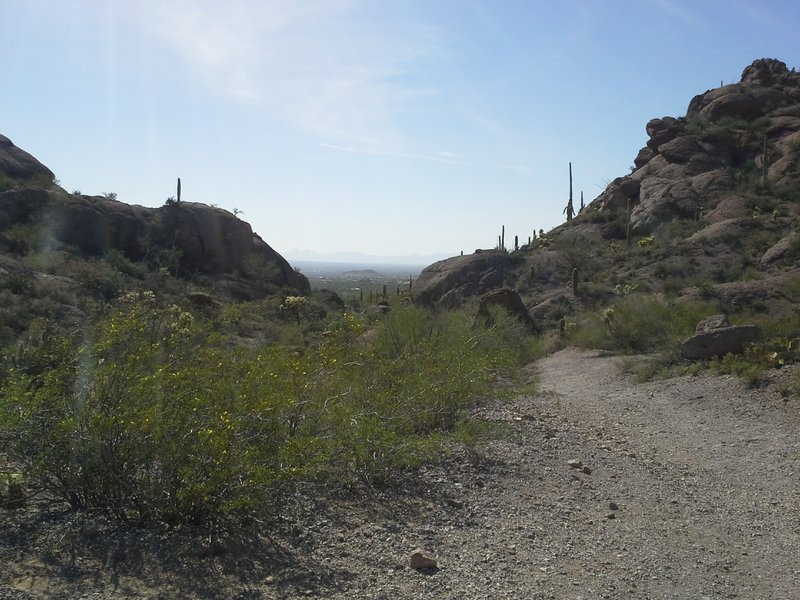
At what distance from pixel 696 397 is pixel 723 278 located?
16661 mm

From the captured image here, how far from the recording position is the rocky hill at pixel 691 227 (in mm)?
31016

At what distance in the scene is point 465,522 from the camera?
755cm

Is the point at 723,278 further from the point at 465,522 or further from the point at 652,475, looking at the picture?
the point at 465,522

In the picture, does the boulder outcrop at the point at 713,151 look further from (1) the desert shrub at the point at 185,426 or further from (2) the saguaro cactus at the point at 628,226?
(1) the desert shrub at the point at 185,426

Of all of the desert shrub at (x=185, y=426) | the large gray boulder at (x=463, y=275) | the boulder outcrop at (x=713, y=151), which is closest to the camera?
the desert shrub at (x=185, y=426)


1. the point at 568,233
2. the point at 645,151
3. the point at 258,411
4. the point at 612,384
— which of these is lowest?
the point at 612,384

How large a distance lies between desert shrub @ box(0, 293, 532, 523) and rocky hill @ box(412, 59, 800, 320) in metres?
19.3

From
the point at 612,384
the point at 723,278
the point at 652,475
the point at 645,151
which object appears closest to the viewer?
the point at 652,475

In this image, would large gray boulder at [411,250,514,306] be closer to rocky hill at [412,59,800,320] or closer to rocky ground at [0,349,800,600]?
rocky hill at [412,59,800,320]

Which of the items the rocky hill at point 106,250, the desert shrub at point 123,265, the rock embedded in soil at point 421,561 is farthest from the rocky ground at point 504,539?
the desert shrub at point 123,265

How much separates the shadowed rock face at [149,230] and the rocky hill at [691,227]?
26.5 feet

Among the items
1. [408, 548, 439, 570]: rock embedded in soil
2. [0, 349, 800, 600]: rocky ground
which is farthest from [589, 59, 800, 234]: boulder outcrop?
[408, 548, 439, 570]: rock embedded in soil

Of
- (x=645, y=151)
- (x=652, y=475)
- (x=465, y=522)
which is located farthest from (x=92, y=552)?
(x=645, y=151)

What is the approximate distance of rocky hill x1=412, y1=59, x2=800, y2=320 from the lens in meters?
31.0
